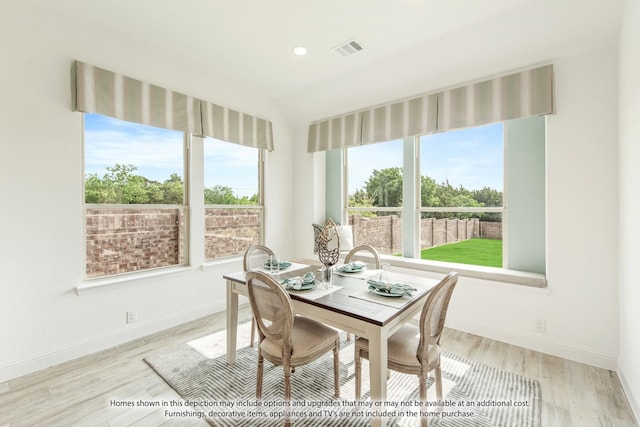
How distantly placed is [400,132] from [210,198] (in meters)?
2.49

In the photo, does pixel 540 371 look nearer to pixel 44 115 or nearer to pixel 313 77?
pixel 313 77

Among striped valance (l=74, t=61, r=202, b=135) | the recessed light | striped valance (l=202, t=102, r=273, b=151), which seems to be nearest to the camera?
striped valance (l=74, t=61, r=202, b=135)

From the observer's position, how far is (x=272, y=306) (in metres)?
1.64

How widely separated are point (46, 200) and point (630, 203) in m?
4.36

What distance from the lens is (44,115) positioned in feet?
7.65

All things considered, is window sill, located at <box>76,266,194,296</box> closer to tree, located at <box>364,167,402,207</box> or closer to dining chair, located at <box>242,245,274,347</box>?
dining chair, located at <box>242,245,274,347</box>

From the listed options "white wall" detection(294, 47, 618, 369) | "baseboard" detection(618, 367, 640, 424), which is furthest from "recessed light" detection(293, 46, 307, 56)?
"baseboard" detection(618, 367, 640, 424)

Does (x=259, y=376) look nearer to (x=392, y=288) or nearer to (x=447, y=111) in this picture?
(x=392, y=288)

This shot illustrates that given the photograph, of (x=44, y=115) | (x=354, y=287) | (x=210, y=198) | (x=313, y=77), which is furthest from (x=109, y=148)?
(x=354, y=287)

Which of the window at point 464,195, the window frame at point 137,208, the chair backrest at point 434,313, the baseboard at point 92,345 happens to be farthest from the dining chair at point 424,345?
the window frame at point 137,208

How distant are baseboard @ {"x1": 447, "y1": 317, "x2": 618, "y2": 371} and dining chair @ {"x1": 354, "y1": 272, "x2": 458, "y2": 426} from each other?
1.36 meters

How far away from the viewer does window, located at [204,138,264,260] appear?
3562 millimetres

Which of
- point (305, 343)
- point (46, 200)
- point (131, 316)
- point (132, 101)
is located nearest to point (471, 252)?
point (305, 343)

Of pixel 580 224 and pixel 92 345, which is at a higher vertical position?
pixel 580 224
